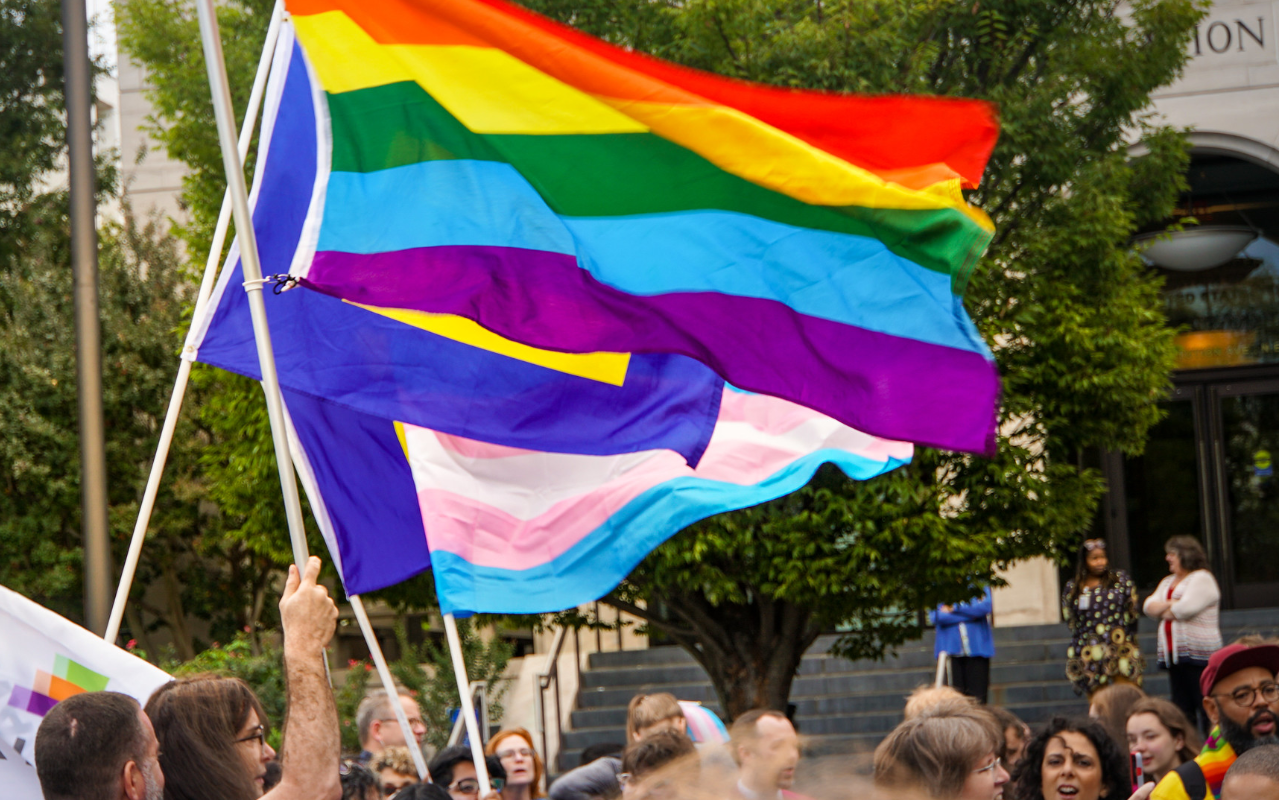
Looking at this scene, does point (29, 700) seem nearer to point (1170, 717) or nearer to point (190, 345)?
point (190, 345)

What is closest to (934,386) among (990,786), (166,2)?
(990,786)

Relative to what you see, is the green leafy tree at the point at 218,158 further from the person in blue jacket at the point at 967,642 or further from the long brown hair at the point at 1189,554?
the long brown hair at the point at 1189,554

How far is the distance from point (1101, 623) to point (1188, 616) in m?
0.78

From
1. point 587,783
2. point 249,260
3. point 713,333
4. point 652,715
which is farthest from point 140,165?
point 713,333

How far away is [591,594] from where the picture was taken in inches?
243

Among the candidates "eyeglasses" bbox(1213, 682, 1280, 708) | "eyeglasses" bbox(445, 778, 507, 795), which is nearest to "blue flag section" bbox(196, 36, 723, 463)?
"eyeglasses" bbox(445, 778, 507, 795)

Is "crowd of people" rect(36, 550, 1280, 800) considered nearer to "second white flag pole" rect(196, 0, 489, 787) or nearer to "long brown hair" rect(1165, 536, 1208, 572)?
"second white flag pole" rect(196, 0, 489, 787)

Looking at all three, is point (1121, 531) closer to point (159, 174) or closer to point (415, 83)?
point (159, 174)

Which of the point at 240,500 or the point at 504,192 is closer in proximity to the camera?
the point at 504,192

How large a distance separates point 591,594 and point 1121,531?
43.9ft

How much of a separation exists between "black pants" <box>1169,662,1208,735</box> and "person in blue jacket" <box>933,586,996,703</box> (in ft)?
6.74

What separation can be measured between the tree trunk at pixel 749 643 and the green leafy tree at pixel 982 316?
0.7 inches

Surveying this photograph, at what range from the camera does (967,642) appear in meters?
13.2

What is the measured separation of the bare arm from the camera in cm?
333
